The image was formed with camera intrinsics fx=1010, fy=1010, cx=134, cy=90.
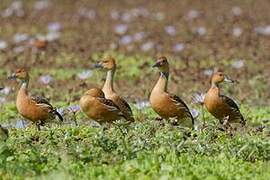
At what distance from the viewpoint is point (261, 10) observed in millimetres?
26000

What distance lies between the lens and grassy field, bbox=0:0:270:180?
8.85 m

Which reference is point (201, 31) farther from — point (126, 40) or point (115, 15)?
point (115, 15)

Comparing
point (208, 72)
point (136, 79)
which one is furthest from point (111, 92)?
point (208, 72)

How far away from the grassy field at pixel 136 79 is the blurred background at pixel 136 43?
0.02 meters

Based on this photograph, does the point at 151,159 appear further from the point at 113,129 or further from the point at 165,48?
the point at 165,48

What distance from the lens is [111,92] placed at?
11.9m

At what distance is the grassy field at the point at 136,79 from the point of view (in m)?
8.85

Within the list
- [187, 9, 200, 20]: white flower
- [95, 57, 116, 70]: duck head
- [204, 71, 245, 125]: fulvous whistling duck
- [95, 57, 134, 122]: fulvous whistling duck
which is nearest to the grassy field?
[187, 9, 200, 20]: white flower

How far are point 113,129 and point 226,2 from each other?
59.7 feet

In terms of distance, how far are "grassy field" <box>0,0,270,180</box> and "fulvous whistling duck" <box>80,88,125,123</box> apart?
198 mm

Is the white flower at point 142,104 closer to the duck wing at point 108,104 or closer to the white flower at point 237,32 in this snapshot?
the duck wing at point 108,104

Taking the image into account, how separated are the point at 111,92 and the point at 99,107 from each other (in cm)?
115

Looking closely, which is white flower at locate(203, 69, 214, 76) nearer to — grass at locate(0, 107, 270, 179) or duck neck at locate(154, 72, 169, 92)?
duck neck at locate(154, 72, 169, 92)

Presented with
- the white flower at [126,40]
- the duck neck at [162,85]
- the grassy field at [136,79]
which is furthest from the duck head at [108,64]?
the white flower at [126,40]
